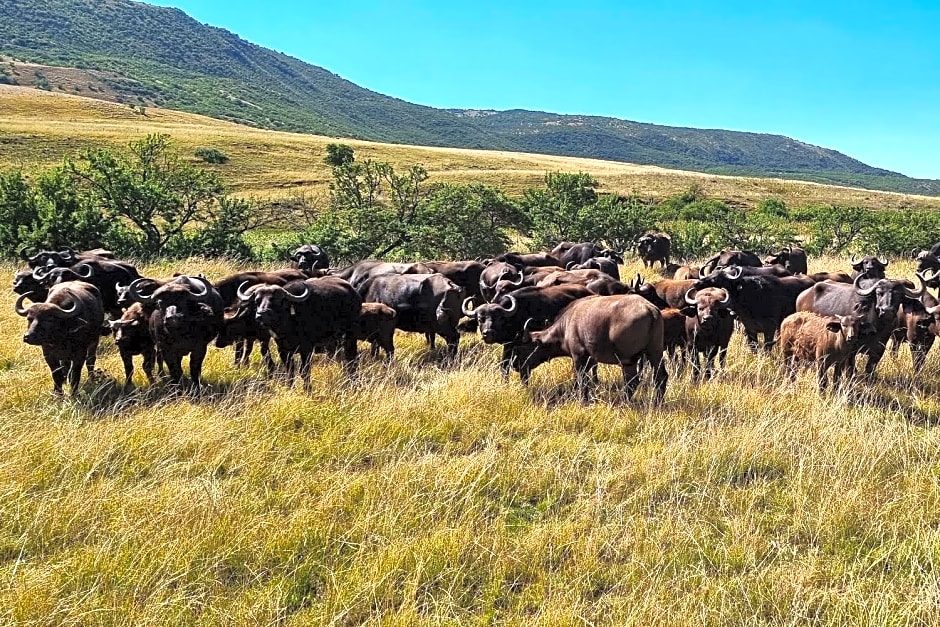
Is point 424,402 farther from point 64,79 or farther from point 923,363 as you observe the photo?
point 64,79

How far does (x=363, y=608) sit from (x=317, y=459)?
7.24 ft

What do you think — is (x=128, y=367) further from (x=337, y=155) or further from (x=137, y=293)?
(x=337, y=155)

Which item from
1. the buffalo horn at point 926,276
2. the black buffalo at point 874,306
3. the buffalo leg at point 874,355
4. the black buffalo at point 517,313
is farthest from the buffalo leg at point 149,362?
the buffalo horn at point 926,276

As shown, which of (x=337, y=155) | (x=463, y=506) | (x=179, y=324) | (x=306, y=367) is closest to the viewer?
(x=463, y=506)

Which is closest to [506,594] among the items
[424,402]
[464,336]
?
[424,402]

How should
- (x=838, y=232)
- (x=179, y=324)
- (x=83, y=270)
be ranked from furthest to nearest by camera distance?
(x=838, y=232) < (x=83, y=270) < (x=179, y=324)

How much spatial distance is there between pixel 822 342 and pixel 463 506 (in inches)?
236

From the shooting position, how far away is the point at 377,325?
30.9 feet

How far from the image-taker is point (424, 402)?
700cm

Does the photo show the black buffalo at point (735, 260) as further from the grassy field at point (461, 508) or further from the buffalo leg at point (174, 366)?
the buffalo leg at point (174, 366)

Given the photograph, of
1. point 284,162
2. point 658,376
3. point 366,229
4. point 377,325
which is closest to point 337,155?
point 284,162

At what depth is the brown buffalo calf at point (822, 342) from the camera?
762 centimetres

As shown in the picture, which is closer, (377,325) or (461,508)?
(461,508)

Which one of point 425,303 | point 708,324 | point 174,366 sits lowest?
point 174,366
